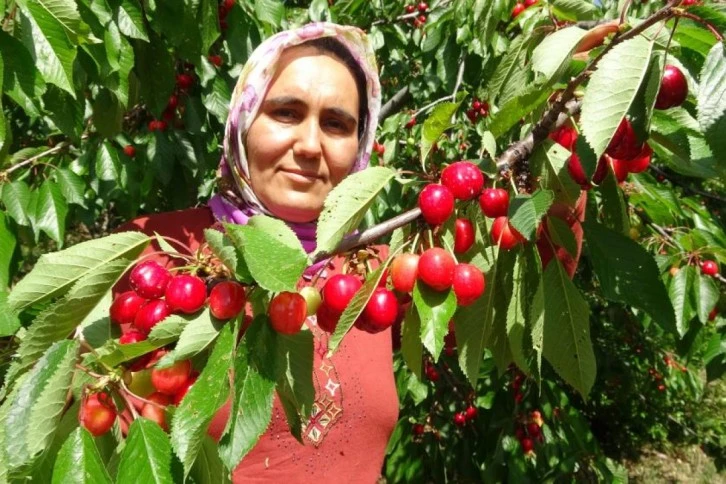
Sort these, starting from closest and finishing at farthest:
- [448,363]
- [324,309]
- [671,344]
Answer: [324,309] < [448,363] < [671,344]

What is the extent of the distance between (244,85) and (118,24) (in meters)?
0.39

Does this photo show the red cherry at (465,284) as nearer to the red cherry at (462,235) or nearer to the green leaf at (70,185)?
the red cherry at (462,235)

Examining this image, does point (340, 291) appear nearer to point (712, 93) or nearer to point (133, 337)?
point (133, 337)

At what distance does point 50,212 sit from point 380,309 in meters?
1.80

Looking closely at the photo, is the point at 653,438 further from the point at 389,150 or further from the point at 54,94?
the point at 54,94

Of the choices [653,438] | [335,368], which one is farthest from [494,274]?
[653,438]

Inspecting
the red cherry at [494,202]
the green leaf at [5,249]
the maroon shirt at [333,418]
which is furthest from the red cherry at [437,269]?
the green leaf at [5,249]

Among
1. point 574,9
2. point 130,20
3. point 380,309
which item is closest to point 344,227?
point 380,309

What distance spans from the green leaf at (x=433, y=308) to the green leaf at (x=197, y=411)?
30 centimetres

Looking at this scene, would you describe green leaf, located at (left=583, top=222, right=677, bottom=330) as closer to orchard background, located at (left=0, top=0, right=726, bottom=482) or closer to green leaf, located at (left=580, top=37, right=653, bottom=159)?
orchard background, located at (left=0, top=0, right=726, bottom=482)

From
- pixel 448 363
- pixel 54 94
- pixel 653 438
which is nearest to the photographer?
pixel 54 94

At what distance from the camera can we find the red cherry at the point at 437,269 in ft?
2.74

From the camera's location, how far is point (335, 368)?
1591 millimetres

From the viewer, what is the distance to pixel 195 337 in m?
0.77
